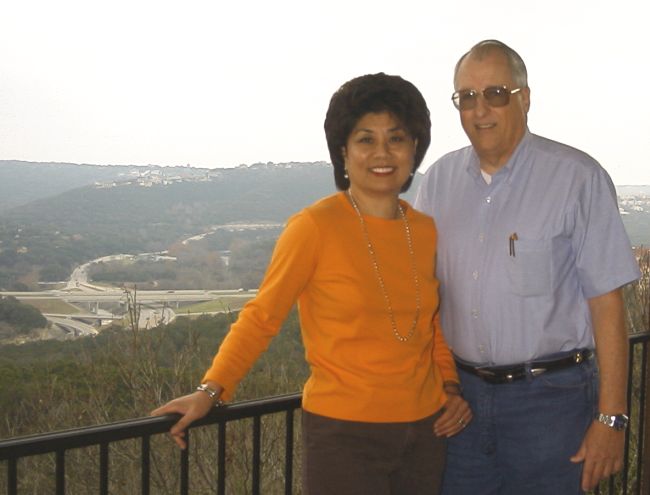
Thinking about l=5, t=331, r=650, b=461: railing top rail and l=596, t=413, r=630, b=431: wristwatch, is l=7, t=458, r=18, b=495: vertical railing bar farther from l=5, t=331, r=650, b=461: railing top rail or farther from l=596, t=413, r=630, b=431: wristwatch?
l=596, t=413, r=630, b=431: wristwatch

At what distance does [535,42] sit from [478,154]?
3838 mm

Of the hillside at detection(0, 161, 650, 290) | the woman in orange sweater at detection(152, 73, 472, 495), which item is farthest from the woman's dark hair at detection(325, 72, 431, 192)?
the hillside at detection(0, 161, 650, 290)

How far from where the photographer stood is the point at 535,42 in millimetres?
5109

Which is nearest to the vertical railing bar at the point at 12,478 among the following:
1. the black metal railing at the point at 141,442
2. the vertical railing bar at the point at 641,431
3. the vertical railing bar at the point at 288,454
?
the black metal railing at the point at 141,442

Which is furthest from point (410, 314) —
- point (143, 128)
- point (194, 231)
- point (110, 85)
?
point (110, 85)

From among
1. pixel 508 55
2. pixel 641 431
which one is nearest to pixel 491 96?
pixel 508 55

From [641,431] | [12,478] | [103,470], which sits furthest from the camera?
[641,431]

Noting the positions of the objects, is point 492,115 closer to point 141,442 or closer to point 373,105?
point 373,105

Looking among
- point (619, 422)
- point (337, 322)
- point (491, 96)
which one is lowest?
point (619, 422)

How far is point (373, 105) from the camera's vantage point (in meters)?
1.41

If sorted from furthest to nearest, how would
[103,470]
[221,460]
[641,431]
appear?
[641,431] < [221,460] < [103,470]

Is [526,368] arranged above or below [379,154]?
below

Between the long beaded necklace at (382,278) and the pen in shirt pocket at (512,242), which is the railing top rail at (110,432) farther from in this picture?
the pen in shirt pocket at (512,242)

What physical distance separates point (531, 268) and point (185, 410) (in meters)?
0.78
